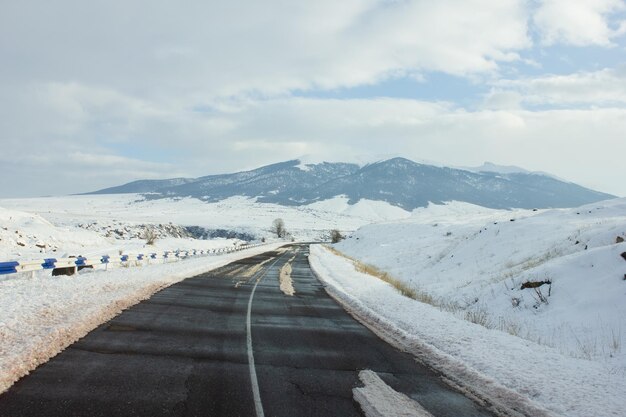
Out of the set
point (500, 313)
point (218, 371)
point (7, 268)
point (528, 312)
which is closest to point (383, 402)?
point (218, 371)

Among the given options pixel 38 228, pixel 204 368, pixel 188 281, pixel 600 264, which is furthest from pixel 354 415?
pixel 38 228

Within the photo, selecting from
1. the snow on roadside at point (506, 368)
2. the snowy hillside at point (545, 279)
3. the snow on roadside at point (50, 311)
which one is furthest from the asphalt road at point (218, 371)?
the snowy hillside at point (545, 279)

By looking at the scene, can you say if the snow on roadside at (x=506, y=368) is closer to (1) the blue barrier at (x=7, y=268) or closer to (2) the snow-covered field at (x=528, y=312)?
(2) the snow-covered field at (x=528, y=312)

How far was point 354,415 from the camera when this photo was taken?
18.9ft

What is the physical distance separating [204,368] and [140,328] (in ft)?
10.9

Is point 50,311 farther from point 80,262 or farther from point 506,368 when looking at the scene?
point 80,262

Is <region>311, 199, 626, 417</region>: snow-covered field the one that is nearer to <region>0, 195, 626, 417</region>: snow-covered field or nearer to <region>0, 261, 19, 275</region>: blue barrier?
<region>0, 195, 626, 417</region>: snow-covered field

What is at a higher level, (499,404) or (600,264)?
(600,264)

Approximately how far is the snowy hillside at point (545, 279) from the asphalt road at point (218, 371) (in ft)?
13.9

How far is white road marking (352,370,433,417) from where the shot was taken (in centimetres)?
586

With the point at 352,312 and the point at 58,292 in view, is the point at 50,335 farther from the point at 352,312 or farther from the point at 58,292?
the point at 352,312

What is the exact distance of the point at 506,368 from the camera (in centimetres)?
774

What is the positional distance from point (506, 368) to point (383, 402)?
2.68 m

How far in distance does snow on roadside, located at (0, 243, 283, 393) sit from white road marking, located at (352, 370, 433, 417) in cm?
445
